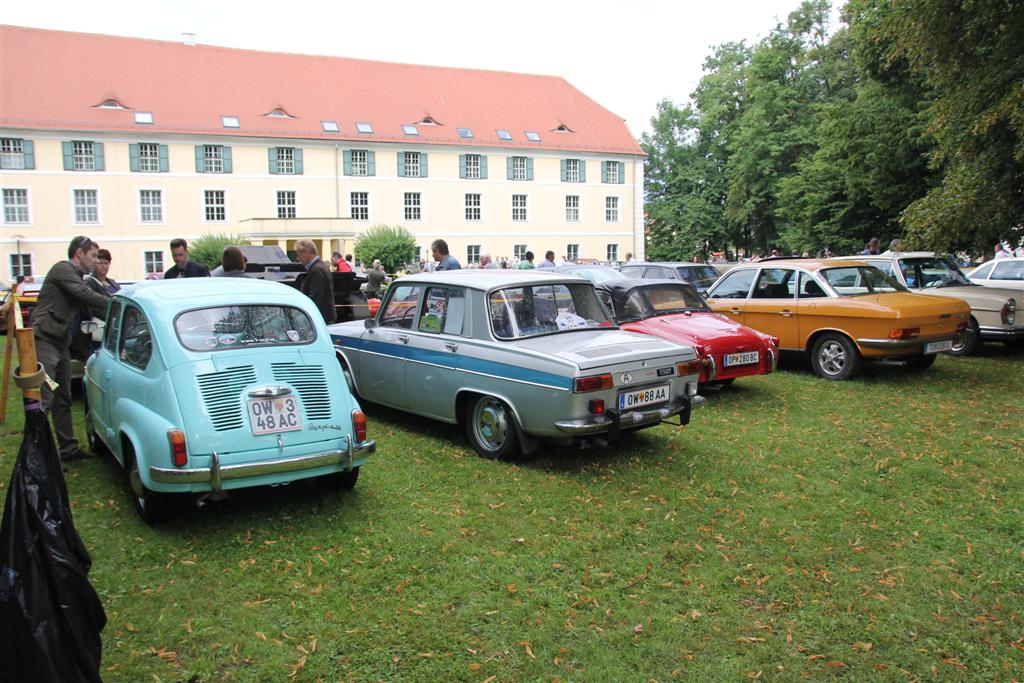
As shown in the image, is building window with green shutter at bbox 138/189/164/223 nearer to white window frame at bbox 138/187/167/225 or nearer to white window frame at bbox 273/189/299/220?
white window frame at bbox 138/187/167/225

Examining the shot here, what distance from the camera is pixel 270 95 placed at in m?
51.1

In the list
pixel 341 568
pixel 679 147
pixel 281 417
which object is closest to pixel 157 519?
pixel 281 417

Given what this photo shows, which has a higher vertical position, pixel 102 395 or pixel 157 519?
pixel 102 395

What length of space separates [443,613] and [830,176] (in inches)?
1166

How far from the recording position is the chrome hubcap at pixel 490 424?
7.18 metres

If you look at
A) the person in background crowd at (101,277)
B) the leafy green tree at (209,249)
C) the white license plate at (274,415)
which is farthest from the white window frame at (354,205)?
the white license plate at (274,415)

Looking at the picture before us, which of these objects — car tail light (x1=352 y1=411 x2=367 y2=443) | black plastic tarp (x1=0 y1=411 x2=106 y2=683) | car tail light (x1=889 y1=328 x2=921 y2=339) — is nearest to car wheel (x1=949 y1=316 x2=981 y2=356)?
car tail light (x1=889 y1=328 x2=921 y2=339)

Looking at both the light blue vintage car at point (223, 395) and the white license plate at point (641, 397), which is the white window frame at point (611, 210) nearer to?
the white license plate at point (641, 397)

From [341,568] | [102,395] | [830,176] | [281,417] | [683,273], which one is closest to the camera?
[341,568]

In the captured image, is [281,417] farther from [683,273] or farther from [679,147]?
[679,147]

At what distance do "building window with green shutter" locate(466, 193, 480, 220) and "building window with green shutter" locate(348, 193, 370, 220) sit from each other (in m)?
7.26

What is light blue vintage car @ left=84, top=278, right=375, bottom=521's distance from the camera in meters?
5.23

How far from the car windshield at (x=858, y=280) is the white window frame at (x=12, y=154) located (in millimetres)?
46603

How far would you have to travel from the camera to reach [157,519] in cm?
557
